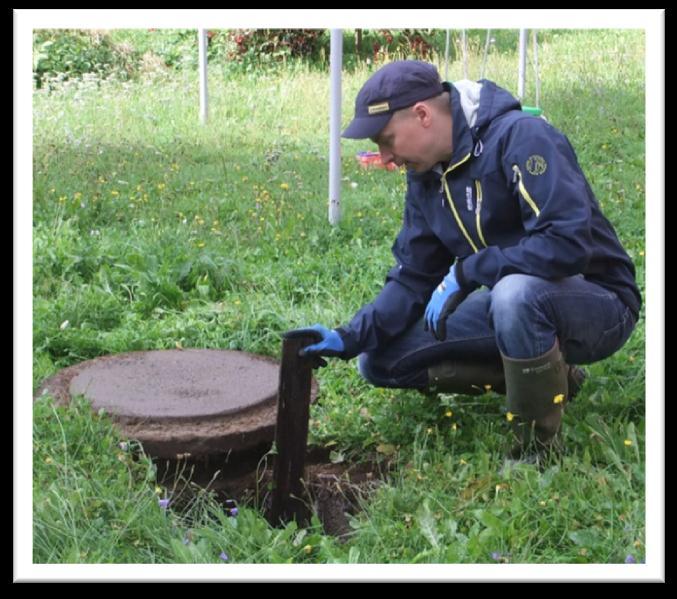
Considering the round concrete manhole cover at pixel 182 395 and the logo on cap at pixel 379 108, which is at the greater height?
the logo on cap at pixel 379 108

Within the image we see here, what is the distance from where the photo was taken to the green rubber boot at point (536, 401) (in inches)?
122

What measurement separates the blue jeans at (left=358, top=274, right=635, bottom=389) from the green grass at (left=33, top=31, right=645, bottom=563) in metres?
0.20

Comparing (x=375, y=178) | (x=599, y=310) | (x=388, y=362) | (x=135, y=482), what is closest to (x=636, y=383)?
(x=599, y=310)

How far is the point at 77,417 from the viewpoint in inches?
132

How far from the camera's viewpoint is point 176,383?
375cm

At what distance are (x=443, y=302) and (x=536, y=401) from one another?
1.33ft

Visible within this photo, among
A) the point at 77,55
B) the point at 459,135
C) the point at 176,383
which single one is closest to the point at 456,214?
the point at 459,135

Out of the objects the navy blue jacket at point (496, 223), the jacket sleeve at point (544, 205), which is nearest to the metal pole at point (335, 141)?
the navy blue jacket at point (496, 223)

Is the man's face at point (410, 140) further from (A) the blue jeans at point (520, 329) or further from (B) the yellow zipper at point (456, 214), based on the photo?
(A) the blue jeans at point (520, 329)

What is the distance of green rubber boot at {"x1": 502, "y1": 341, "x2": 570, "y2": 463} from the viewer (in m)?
3.10

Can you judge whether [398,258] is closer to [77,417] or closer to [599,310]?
[599,310]

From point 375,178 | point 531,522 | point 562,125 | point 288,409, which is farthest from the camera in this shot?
point 562,125

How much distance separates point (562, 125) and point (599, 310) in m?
4.65

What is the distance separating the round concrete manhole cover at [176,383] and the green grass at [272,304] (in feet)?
0.53
